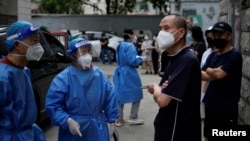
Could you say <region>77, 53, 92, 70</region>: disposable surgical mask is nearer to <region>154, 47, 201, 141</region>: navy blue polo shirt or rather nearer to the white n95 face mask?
the white n95 face mask

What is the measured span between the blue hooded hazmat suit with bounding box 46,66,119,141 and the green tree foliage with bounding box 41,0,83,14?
2790cm

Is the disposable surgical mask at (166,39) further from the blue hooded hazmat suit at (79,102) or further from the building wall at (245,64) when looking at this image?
the building wall at (245,64)

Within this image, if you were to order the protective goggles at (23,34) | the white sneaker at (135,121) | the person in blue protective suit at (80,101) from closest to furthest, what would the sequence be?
1. the protective goggles at (23,34)
2. the person in blue protective suit at (80,101)
3. the white sneaker at (135,121)

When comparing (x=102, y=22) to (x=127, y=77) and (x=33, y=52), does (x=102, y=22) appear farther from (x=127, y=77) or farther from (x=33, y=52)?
(x=33, y=52)

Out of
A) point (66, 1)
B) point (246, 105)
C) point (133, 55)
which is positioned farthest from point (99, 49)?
point (246, 105)

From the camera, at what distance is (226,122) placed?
434 cm

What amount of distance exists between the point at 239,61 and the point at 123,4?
29.5 m

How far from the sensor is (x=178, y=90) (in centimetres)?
294

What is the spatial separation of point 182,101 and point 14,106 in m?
1.30

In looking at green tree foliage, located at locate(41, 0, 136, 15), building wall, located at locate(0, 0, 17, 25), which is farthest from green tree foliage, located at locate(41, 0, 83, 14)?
building wall, located at locate(0, 0, 17, 25)

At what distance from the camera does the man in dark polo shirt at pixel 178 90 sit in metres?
2.96

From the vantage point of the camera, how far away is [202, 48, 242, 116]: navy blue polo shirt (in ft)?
13.6

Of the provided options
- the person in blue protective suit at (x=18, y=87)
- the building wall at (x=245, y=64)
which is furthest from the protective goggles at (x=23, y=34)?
the building wall at (x=245, y=64)

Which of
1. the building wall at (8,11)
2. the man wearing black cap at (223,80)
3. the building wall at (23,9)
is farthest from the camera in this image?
the building wall at (23,9)
